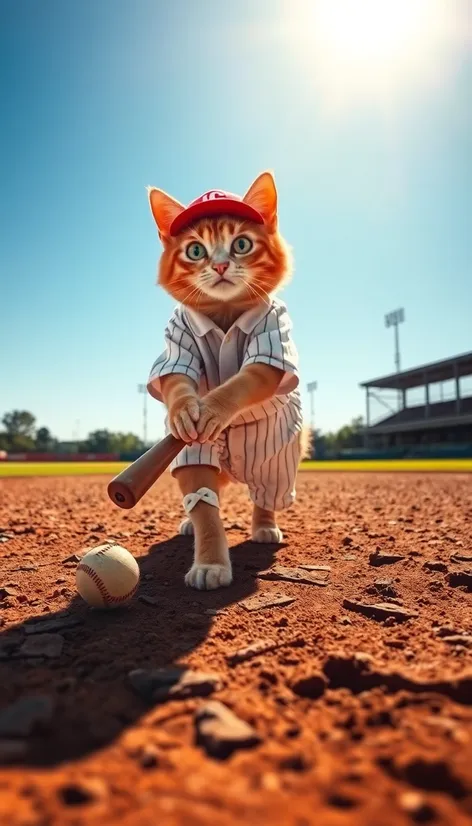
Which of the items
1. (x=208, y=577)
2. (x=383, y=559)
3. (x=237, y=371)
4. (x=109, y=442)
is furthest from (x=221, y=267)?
(x=109, y=442)

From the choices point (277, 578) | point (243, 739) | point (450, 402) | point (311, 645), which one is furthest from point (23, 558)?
point (450, 402)

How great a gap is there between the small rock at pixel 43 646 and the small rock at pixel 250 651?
0.55m

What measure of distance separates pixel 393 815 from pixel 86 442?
77.0m

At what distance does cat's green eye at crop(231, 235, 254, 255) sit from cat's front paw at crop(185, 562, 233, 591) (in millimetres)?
1692

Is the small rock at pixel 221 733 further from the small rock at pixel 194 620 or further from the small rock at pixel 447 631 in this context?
the small rock at pixel 447 631

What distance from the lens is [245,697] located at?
53.0 inches

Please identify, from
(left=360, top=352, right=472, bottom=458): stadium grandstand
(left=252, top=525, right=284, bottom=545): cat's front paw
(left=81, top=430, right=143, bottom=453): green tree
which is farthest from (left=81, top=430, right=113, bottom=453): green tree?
(left=252, top=525, right=284, bottom=545): cat's front paw

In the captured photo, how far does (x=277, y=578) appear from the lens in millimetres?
2672

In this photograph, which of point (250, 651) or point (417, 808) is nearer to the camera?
point (417, 808)

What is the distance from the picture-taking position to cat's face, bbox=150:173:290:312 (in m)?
3.01

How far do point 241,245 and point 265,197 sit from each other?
14.6 inches

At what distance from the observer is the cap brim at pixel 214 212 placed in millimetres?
3029

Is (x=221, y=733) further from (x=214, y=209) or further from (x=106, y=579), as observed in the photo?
(x=214, y=209)

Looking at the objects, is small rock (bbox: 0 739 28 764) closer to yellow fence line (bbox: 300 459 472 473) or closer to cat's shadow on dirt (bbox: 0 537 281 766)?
cat's shadow on dirt (bbox: 0 537 281 766)
